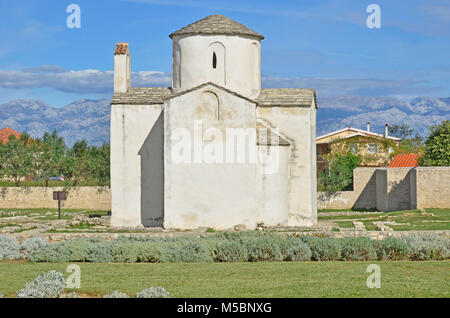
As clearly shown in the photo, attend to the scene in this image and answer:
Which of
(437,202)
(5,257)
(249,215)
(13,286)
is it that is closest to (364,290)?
(13,286)

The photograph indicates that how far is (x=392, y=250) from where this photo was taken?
17.3 metres

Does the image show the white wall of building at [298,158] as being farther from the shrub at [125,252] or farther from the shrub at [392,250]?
the shrub at [125,252]

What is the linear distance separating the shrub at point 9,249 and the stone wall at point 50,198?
82.4 feet

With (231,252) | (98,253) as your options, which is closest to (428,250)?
(231,252)

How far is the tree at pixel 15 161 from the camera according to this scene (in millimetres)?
49812

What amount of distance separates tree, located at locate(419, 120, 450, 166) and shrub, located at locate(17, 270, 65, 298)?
35.8 meters

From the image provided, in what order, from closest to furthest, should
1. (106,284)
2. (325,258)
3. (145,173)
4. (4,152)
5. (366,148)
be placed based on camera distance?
1. (106,284)
2. (325,258)
3. (145,173)
4. (4,152)
5. (366,148)

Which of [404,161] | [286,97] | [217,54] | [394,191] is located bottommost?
[394,191]

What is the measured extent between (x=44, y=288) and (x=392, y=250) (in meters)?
9.37

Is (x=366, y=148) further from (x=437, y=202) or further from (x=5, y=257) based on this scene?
(x=5, y=257)

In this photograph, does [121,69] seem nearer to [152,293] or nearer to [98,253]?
[98,253]

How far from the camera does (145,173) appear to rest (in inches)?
1067

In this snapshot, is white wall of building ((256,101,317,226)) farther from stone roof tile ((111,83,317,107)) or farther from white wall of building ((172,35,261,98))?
white wall of building ((172,35,261,98))
